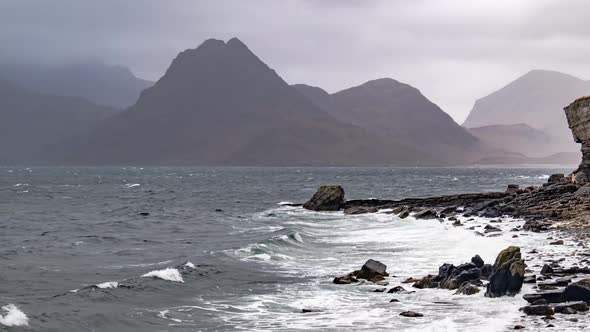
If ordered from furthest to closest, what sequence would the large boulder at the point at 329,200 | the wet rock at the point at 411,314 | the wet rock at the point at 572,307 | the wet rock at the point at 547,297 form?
the large boulder at the point at 329,200, the wet rock at the point at 411,314, the wet rock at the point at 547,297, the wet rock at the point at 572,307

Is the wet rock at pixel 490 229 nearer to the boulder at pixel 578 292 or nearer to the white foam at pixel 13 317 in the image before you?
the boulder at pixel 578 292

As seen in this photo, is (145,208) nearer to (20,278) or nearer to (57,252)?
(57,252)

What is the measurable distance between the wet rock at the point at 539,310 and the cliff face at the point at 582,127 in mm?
38030

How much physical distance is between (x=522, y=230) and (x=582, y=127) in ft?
76.8

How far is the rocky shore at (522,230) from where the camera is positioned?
18641 millimetres

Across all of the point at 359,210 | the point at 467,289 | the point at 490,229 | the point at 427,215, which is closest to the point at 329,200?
the point at 359,210

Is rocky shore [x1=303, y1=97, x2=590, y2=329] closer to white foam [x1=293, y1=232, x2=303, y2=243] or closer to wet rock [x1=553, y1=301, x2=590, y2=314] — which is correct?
wet rock [x1=553, y1=301, x2=590, y2=314]

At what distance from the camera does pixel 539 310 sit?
17422 millimetres

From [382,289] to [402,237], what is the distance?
16.3 meters

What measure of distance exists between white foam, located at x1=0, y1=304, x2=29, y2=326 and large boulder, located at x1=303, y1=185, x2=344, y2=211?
43733mm

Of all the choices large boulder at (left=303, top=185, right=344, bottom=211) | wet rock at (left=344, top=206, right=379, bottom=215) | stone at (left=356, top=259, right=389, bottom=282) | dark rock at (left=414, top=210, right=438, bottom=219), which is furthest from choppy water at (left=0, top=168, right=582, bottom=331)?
large boulder at (left=303, top=185, right=344, bottom=211)

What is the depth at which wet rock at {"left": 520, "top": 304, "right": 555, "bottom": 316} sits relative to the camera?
17.3 m

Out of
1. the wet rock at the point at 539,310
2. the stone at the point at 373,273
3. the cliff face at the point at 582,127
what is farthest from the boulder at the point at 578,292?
the cliff face at the point at 582,127

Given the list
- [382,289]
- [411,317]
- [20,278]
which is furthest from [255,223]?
[411,317]
